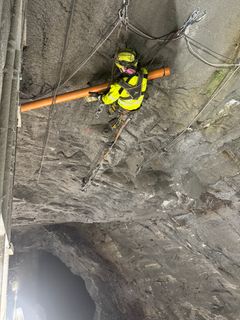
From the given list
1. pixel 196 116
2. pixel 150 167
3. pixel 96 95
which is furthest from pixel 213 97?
pixel 150 167

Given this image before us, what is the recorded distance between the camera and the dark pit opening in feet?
49.6

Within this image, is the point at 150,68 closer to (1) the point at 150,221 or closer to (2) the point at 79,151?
(2) the point at 79,151

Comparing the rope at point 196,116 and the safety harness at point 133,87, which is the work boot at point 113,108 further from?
the rope at point 196,116

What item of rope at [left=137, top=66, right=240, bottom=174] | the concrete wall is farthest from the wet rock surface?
the concrete wall

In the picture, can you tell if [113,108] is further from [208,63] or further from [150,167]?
[150,167]

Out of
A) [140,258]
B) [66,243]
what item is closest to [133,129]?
[140,258]

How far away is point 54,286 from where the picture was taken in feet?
51.6

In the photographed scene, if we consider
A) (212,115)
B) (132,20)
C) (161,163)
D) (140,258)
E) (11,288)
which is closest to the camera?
(132,20)

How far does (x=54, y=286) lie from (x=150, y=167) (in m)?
11.0

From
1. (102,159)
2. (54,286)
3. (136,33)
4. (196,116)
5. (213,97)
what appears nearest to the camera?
(136,33)

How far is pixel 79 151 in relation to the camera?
668 centimetres

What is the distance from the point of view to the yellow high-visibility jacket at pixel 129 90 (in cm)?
495

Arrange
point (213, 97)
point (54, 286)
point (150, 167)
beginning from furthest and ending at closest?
point (54, 286) → point (150, 167) → point (213, 97)

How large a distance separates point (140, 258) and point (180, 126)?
5771mm
